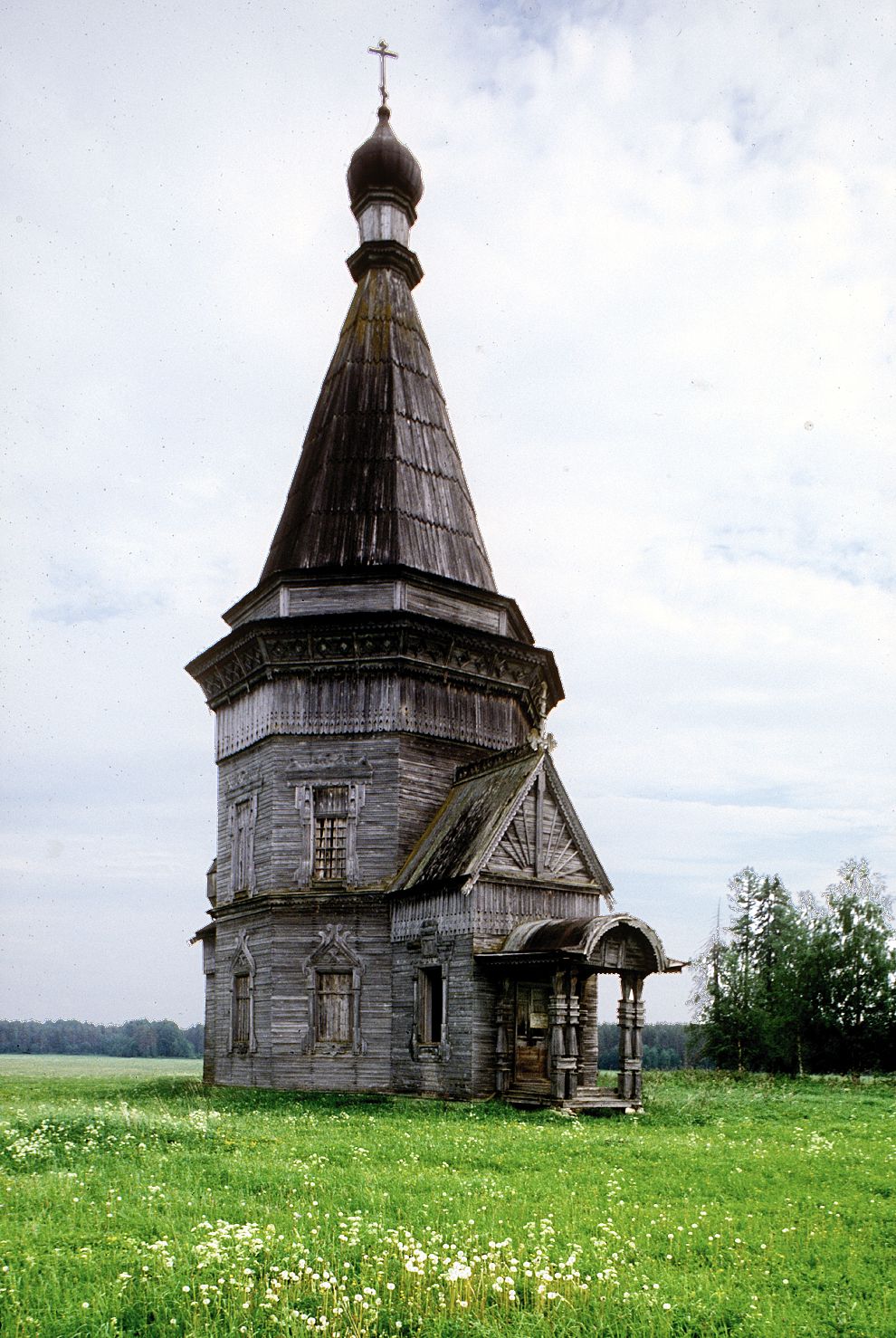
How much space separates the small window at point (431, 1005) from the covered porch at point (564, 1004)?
6.86 ft

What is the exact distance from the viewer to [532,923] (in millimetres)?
22672

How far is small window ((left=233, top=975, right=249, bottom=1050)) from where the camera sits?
27094mm

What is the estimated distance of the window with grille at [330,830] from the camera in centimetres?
2628

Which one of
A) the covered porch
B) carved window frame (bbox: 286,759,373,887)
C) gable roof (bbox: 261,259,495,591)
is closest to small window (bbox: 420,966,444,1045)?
the covered porch

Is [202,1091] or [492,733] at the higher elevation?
[492,733]

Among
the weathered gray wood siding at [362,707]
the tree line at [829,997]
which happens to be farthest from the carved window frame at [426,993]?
the tree line at [829,997]

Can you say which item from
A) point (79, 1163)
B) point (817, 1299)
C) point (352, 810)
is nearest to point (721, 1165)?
point (817, 1299)

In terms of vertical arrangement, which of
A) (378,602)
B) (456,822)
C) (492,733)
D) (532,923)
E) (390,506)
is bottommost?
(532,923)

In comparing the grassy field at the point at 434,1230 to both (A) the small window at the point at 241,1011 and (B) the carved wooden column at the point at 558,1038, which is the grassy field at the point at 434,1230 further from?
(A) the small window at the point at 241,1011

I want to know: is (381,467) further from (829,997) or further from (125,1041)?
(125,1041)

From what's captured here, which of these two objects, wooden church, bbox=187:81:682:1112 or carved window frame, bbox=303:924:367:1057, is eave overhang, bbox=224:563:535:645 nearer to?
wooden church, bbox=187:81:682:1112

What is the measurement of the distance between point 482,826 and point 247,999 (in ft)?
26.4

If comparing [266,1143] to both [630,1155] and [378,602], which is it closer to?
[630,1155]

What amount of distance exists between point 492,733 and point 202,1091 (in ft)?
35.9
